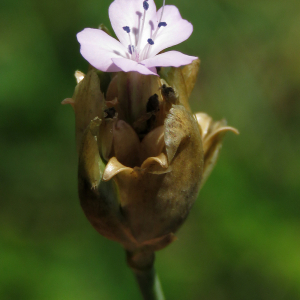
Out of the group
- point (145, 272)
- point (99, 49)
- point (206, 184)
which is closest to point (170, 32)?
point (99, 49)

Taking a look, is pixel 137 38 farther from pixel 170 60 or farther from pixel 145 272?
pixel 145 272

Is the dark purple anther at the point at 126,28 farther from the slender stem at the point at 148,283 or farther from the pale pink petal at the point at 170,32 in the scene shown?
the slender stem at the point at 148,283

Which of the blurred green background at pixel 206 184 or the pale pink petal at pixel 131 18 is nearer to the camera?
the pale pink petal at pixel 131 18

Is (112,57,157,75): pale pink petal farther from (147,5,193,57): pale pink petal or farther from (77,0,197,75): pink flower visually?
(147,5,193,57): pale pink petal

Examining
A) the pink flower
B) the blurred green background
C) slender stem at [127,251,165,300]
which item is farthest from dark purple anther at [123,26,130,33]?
the blurred green background

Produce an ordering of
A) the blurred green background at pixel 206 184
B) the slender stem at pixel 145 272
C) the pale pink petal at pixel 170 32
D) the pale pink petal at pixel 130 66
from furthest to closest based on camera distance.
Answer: the blurred green background at pixel 206 184 → the slender stem at pixel 145 272 → the pale pink petal at pixel 170 32 → the pale pink petal at pixel 130 66

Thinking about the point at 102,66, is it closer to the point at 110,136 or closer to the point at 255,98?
the point at 110,136

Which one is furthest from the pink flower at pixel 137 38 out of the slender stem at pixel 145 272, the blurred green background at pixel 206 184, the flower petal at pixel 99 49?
the blurred green background at pixel 206 184

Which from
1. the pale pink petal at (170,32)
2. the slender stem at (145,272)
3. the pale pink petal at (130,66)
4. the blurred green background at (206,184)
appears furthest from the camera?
the blurred green background at (206,184)
